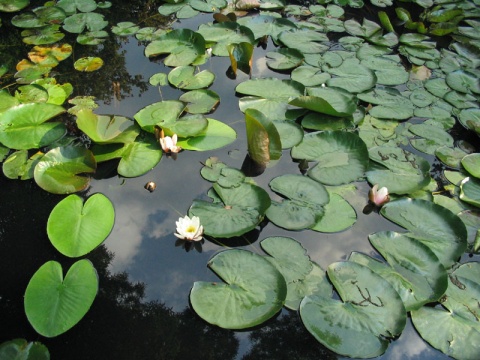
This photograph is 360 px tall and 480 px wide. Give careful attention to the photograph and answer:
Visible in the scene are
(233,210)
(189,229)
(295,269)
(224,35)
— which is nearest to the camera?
(295,269)

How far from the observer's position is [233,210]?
2229 millimetres

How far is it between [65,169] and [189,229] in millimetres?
911

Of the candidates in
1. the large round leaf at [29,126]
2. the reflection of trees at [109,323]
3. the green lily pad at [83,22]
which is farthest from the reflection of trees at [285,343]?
the green lily pad at [83,22]

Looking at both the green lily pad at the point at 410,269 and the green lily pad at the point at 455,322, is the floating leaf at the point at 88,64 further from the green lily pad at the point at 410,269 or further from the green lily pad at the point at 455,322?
the green lily pad at the point at 455,322

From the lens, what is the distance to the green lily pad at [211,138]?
2682 millimetres

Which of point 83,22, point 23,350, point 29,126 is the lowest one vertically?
point 23,350

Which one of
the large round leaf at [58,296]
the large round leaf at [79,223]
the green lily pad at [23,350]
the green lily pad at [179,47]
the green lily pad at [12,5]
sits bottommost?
the green lily pad at [23,350]

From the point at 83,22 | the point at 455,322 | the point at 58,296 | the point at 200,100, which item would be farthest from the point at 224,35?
the point at 455,322

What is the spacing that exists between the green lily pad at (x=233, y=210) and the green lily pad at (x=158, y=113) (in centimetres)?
68

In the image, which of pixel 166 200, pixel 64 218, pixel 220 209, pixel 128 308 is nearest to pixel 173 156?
pixel 166 200

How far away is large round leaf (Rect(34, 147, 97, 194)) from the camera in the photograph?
2.37 m

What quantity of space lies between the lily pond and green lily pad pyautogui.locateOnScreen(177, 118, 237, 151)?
1 centimetres

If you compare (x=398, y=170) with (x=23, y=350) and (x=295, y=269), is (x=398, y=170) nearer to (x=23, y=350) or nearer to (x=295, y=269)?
(x=295, y=269)

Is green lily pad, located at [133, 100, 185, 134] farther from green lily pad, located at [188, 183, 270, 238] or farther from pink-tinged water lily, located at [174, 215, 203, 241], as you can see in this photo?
pink-tinged water lily, located at [174, 215, 203, 241]
